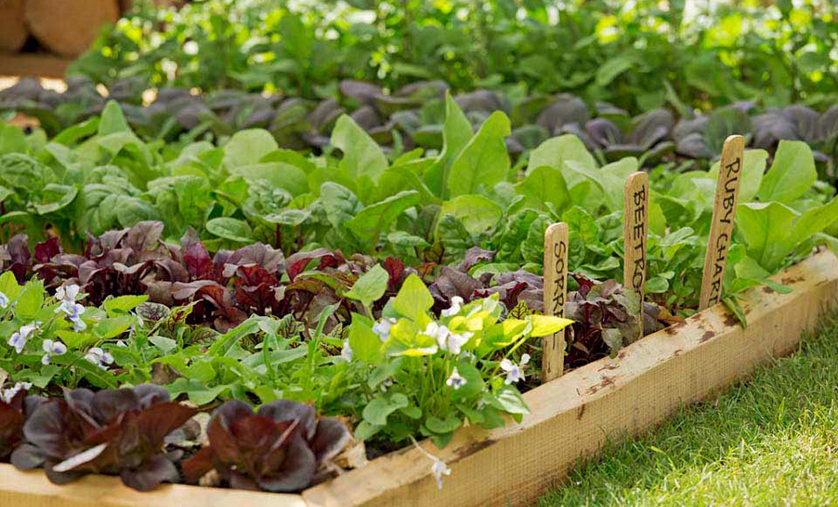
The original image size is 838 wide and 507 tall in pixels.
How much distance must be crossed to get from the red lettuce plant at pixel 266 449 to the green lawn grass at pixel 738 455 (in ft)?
1.56

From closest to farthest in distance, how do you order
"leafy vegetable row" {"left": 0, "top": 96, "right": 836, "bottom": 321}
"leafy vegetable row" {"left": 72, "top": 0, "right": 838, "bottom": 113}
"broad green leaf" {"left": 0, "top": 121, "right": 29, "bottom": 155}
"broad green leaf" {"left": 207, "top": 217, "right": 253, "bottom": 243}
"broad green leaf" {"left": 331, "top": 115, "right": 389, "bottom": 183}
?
"leafy vegetable row" {"left": 0, "top": 96, "right": 836, "bottom": 321}
"broad green leaf" {"left": 207, "top": 217, "right": 253, "bottom": 243}
"broad green leaf" {"left": 331, "top": 115, "right": 389, "bottom": 183}
"broad green leaf" {"left": 0, "top": 121, "right": 29, "bottom": 155}
"leafy vegetable row" {"left": 72, "top": 0, "right": 838, "bottom": 113}

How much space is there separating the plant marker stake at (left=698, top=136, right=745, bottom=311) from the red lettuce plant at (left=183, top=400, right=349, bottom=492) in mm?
1011

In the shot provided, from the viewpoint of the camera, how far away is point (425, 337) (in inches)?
68.9

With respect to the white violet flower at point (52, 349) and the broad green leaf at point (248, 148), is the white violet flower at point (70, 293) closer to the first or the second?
the white violet flower at point (52, 349)

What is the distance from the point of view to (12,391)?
1.82 m

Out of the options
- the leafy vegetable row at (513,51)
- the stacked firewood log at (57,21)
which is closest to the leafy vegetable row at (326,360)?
the leafy vegetable row at (513,51)

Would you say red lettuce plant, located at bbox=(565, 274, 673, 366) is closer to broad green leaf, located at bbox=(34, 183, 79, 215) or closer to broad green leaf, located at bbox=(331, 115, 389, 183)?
broad green leaf, located at bbox=(331, 115, 389, 183)

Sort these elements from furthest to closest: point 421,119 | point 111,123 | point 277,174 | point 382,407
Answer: point 421,119 < point 111,123 < point 277,174 < point 382,407

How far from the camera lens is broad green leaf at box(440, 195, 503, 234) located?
2432 millimetres

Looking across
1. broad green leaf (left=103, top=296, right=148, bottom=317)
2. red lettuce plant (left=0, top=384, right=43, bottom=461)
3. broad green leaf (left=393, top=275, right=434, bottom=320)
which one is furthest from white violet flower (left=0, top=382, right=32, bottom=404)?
broad green leaf (left=393, top=275, right=434, bottom=320)

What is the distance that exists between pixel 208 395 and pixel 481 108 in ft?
7.26

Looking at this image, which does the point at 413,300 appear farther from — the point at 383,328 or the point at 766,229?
the point at 766,229

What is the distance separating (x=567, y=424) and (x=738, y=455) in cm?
34

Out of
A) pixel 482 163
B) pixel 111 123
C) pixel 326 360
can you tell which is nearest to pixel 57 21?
pixel 111 123
